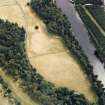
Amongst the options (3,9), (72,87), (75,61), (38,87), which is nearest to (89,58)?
(75,61)

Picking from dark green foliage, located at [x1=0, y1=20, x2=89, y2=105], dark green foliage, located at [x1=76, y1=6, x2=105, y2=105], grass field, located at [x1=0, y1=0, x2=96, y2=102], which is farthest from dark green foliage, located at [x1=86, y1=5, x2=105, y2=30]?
dark green foliage, located at [x1=0, y1=20, x2=89, y2=105]

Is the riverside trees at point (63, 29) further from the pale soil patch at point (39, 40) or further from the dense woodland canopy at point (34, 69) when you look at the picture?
the pale soil patch at point (39, 40)

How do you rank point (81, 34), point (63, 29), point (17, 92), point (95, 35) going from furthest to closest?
point (81, 34) → point (95, 35) → point (63, 29) → point (17, 92)

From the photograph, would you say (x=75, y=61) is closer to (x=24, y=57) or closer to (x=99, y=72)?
(x=99, y=72)

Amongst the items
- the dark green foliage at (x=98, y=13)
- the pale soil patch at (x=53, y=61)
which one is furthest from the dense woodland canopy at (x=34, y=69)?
the dark green foliage at (x=98, y=13)

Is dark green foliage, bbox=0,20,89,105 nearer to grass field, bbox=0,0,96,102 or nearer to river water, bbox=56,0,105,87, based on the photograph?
grass field, bbox=0,0,96,102

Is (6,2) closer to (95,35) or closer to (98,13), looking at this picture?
(98,13)

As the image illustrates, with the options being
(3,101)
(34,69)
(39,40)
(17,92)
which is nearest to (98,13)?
(39,40)

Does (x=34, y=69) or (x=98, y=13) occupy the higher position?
(x=98, y=13)
